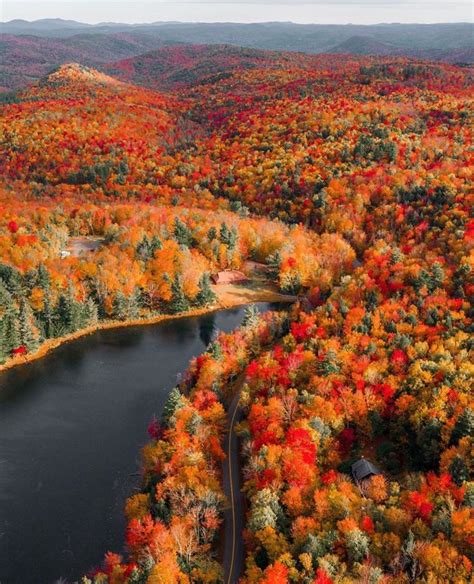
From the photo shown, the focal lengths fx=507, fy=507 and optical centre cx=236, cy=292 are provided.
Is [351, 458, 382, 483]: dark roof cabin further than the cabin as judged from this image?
No

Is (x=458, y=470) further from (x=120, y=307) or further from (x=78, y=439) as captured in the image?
(x=120, y=307)

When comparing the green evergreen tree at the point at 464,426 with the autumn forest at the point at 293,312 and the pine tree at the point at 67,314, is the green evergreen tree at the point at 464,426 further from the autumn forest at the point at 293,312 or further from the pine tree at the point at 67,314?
the pine tree at the point at 67,314

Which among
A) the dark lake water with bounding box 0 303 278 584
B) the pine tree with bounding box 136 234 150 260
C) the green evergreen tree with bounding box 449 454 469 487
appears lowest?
the dark lake water with bounding box 0 303 278 584

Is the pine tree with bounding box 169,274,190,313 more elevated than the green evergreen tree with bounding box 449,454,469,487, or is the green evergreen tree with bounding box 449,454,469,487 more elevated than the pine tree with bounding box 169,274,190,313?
the green evergreen tree with bounding box 449,454,469,487

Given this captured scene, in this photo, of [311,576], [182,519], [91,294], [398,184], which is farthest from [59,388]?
[398,184]

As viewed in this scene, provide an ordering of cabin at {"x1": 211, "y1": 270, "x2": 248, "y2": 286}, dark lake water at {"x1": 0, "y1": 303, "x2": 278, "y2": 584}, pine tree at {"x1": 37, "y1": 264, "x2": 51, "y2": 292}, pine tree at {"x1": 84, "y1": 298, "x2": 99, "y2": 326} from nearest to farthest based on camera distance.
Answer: dark lake water at {"x1": 0, "y1": 303, "x2": 278, "y2": 584} → pine tree at {"x1": 37, "y1": 264, "x2": 51, "y2": 292} → pine tree at {"x1": 84, "y1": 298, "x2": 99, "y2": 326} → cabin at {"x1": 211, "y1": 270, "x2": 248, "y2": 286}

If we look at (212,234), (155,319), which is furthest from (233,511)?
(212,234)

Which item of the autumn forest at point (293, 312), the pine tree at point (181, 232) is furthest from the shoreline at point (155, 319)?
the pine tree at point (181, 232)

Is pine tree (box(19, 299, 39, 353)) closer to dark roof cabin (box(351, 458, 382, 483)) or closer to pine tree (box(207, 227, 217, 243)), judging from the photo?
pine tree (box(207, 227, 217, 243))

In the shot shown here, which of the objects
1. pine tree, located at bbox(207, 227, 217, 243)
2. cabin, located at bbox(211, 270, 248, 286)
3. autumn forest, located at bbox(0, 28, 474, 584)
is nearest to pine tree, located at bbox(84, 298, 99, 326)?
autumn forest, located at bbox(0, 28, 474, 584)
